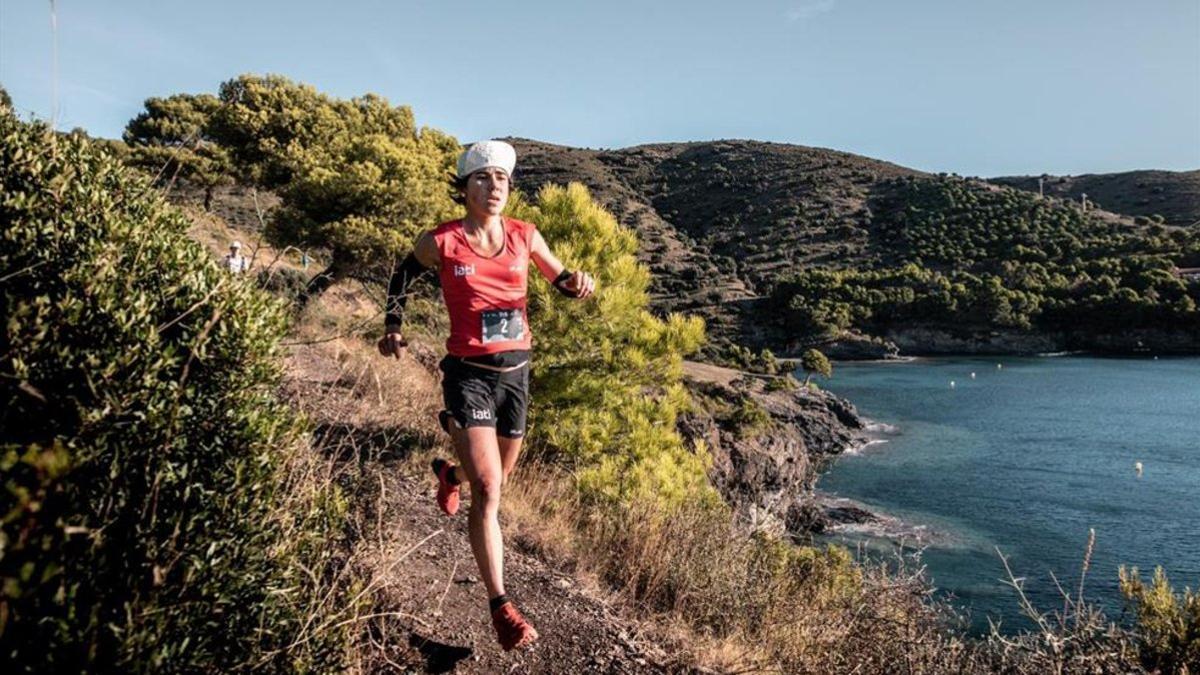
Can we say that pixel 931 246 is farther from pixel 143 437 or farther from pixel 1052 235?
pixel 143 437

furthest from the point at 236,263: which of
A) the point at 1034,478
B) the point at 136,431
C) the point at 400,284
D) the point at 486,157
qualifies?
the point at 1034,478

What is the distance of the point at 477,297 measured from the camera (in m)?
3.24

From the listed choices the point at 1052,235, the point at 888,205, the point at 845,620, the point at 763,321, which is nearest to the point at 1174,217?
the point at 1052,235

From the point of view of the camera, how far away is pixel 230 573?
2.11 meters

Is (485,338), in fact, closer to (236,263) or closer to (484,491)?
(484,491)

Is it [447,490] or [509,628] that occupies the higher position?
[447,490]

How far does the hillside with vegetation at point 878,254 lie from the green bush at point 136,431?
169 feet

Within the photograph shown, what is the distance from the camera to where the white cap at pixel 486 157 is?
10.7 feet

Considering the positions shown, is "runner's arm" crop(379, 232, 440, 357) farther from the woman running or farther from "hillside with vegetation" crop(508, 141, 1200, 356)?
"hillside with vegetation" crop(508, 141, 1200, 356)

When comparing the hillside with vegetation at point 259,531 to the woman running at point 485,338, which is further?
the woman running at point 485,338

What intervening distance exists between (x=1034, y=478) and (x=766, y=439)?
1088 centimetres

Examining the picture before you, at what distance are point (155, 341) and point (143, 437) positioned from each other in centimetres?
25

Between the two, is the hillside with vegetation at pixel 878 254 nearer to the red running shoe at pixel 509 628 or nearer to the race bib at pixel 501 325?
the race bib at pixel 501 325

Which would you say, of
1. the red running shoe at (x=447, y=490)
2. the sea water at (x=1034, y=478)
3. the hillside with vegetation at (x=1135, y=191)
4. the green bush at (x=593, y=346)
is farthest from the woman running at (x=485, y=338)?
the hillside with vegetation at (x=1135, y=191)
